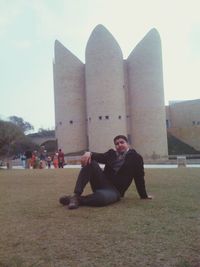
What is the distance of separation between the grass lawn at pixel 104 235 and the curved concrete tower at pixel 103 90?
1527 inches

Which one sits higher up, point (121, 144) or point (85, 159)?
point (121, 144)

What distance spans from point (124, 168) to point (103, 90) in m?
38.9

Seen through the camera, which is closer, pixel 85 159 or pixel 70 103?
pixel 85 159

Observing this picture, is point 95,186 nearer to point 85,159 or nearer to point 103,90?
point 85,159

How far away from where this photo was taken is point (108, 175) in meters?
5.09

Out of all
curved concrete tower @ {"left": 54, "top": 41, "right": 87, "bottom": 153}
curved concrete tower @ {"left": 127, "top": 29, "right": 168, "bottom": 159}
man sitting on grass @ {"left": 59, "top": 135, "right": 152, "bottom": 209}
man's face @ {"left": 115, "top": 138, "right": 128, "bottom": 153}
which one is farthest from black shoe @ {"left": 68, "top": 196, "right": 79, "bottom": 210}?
curved concrete tower @ {"left": 54, "top": 41, "right": 87, "bottom": 153}

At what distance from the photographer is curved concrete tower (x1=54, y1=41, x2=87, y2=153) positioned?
47125 mm

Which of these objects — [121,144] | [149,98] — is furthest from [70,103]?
[121,144]

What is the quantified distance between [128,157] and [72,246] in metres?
2.11

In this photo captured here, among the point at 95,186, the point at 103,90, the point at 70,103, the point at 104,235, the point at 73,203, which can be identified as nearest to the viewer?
the point at 104,235

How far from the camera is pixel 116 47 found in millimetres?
45625

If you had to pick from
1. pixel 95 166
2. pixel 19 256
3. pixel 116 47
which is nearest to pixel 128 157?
pixel 95 166

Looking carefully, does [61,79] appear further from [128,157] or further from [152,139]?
[128,157]

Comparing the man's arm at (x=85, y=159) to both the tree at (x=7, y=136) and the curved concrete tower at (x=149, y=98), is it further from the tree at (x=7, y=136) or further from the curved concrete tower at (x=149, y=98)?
the curved concrete tower at (x=149, y=98)
